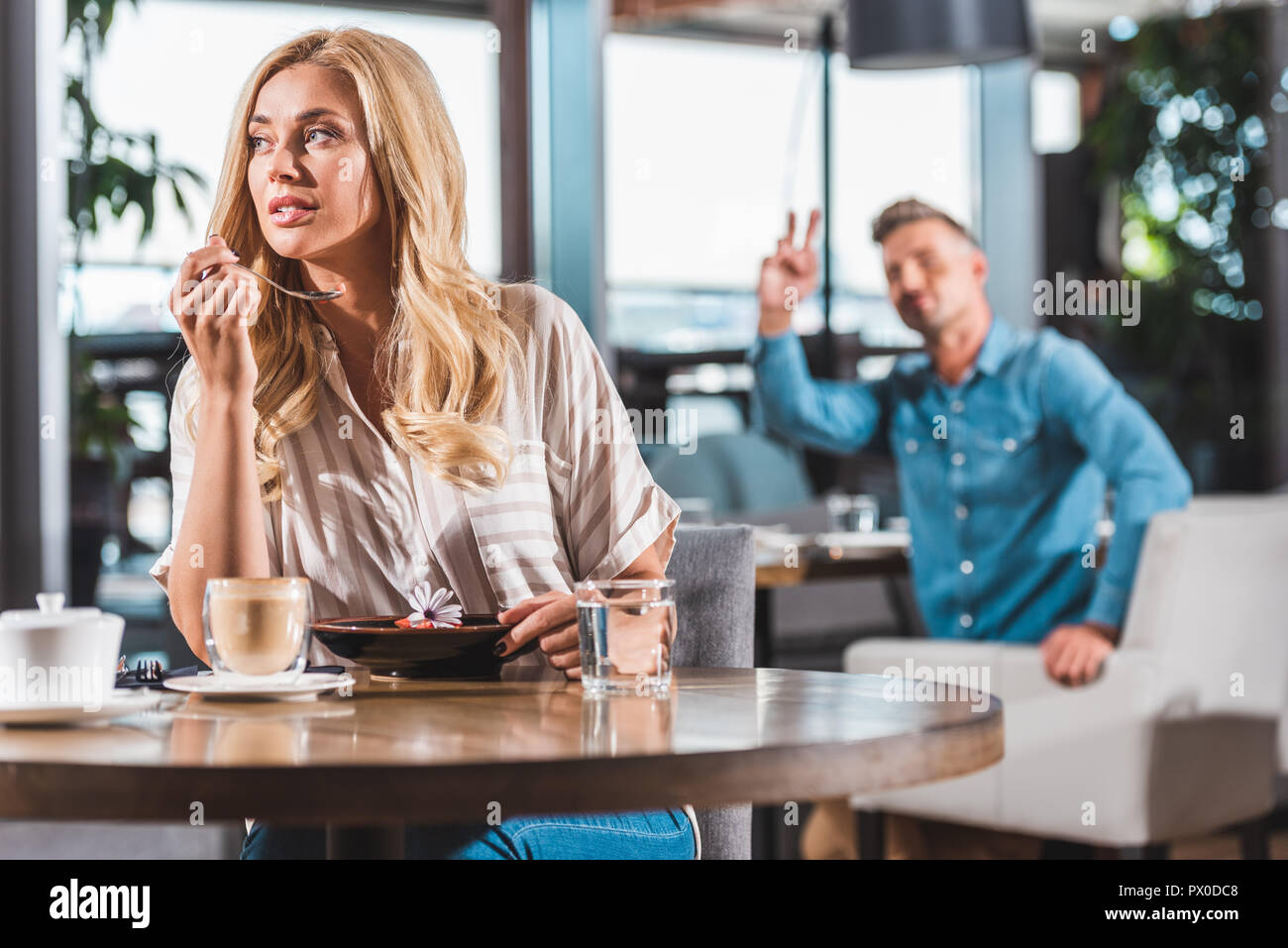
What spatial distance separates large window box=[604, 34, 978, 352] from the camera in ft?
19.4

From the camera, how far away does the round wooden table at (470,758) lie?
0.85 metres

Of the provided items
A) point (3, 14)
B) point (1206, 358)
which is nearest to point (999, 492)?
point (3, 14)

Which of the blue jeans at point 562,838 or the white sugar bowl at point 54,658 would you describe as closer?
the white sugar bowl at point 54,658

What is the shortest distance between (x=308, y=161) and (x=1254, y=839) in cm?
216

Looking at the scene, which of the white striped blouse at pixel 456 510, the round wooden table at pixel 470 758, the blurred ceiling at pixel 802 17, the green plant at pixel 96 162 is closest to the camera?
the round wooden table at pixel 470 758

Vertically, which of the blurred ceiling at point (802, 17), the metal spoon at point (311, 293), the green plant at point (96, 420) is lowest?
the green plant at point (96, 420)

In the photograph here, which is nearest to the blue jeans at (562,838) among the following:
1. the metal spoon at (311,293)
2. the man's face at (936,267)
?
the metal spoon at (311,293)

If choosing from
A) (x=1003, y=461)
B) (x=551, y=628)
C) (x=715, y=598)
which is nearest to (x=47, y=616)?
(x=551, y=628)

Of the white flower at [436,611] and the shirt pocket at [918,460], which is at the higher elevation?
the shirt pocket at [918,460]

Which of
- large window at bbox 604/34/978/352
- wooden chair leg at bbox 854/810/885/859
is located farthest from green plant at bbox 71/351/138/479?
large window at bbox 604/34/978/352

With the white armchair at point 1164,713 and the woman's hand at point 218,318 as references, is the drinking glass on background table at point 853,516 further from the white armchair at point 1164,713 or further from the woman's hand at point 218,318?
the woman's hand at point 218,318

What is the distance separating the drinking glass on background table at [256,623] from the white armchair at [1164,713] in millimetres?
1724

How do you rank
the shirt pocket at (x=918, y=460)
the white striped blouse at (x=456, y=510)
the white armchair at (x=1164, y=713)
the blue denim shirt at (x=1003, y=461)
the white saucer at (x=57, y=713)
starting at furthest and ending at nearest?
the shirt pocket at (x=918, y=460), the blue denim shirt at (x=1003, y=461), the white armchair at (x=1164, y=713), the white striped blouse at (x=456, y=510), the white saucer at (x=57, y=713)
